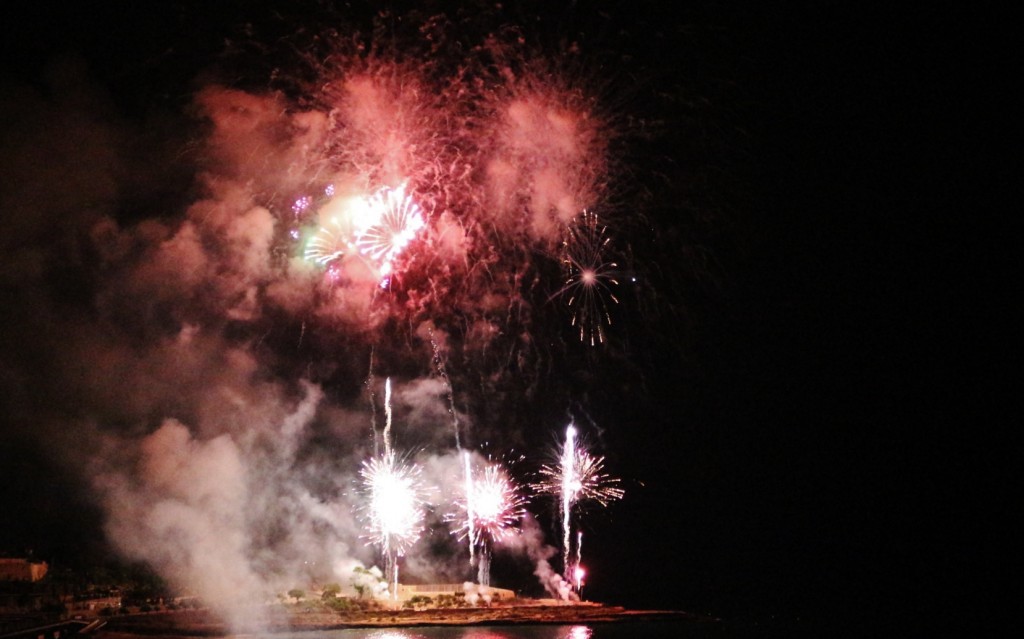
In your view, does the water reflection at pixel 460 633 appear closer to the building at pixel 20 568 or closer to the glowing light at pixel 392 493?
the glowing light at pixel 392 493

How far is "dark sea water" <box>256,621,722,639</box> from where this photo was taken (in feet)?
99.1

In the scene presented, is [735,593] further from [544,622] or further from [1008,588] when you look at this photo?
[544,622]

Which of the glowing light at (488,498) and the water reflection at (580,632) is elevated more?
the glowing light at (488,498)

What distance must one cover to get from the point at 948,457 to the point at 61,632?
3946 centimetres

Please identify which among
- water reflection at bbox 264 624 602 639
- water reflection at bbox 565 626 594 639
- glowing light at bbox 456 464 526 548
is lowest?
water reflection at bbox 565 626 594 639

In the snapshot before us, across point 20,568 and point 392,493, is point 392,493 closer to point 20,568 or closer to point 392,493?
point 392,493

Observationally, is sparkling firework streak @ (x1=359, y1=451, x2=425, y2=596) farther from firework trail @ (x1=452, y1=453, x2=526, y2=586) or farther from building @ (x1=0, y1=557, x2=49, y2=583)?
building @ (x1=0, y1=557, x2=49, y2=583)

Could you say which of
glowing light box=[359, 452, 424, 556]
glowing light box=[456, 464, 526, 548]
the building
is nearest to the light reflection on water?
glowing light box=[359, 452, 424, 556]

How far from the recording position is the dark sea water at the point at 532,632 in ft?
99.1

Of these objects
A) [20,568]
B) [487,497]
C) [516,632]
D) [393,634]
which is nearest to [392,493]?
[487,497]

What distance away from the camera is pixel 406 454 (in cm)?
3275

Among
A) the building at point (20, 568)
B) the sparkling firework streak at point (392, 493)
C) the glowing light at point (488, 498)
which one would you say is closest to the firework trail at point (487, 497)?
the glowing light at point (488, 498)

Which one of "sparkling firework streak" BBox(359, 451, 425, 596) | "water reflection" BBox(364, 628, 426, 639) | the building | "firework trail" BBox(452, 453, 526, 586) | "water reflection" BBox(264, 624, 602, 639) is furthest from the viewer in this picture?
the building

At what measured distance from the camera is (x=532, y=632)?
1310 inches
